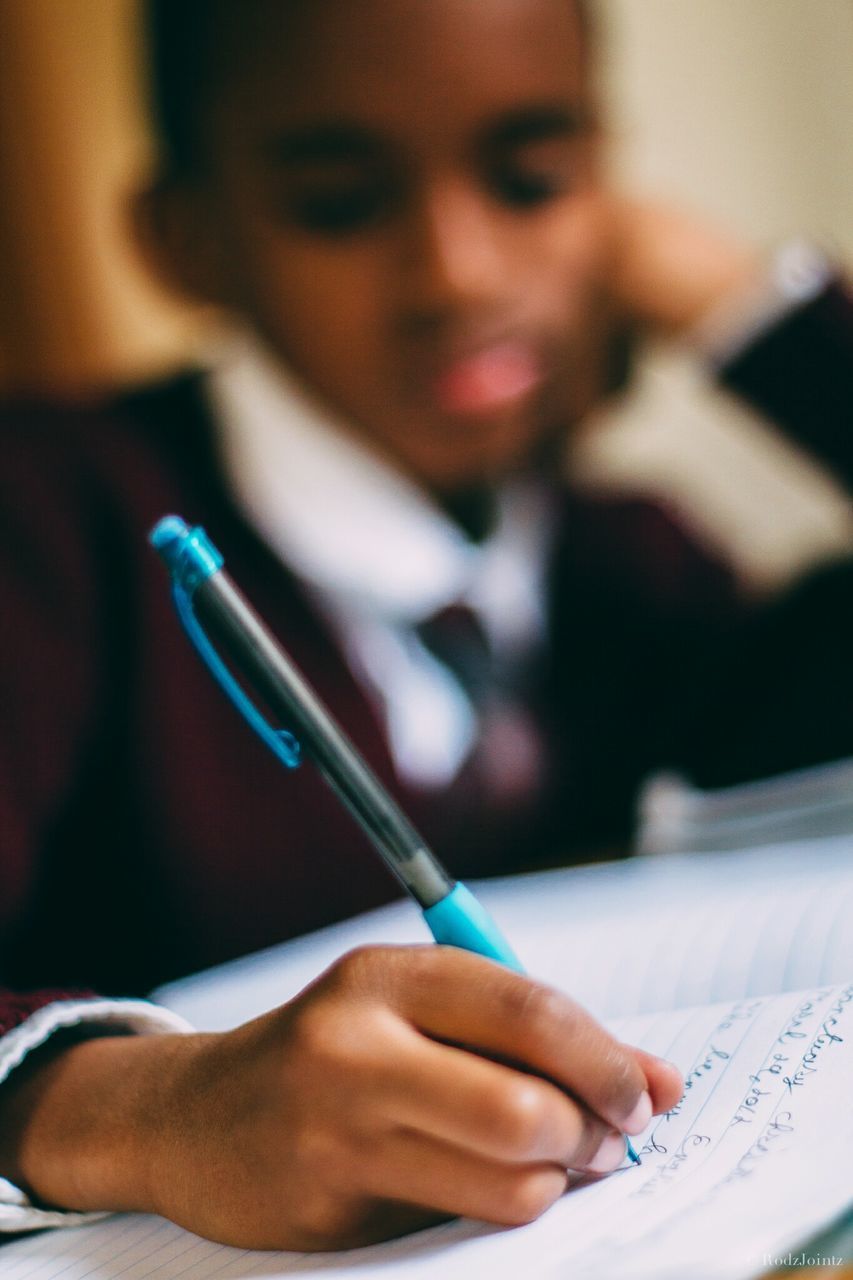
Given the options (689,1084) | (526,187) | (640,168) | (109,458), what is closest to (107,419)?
(109,458)

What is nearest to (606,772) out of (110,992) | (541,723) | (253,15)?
(541,723)

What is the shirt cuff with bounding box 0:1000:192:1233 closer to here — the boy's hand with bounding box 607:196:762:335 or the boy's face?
the boy's face

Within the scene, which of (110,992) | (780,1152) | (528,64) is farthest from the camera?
(528,64)

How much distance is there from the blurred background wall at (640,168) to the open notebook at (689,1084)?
44 centimetres

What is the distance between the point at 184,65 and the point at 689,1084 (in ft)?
1.99

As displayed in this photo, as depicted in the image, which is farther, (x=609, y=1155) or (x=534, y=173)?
(x=534, y=173)

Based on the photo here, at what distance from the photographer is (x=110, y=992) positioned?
47cm

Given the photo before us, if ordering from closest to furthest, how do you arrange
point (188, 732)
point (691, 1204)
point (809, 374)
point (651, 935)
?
point (691, 1204) < point (651, 935) < point (188, 732) < point (809, 374)

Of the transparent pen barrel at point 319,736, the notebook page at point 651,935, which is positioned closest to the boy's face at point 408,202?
the notebook page at point 651,935

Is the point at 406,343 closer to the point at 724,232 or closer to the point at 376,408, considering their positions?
the point at 376,408

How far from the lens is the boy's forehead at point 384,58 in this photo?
0.55 m

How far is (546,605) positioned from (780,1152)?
0.54m

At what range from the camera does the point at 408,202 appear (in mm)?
579

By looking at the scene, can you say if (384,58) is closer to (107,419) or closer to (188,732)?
(107,419)
